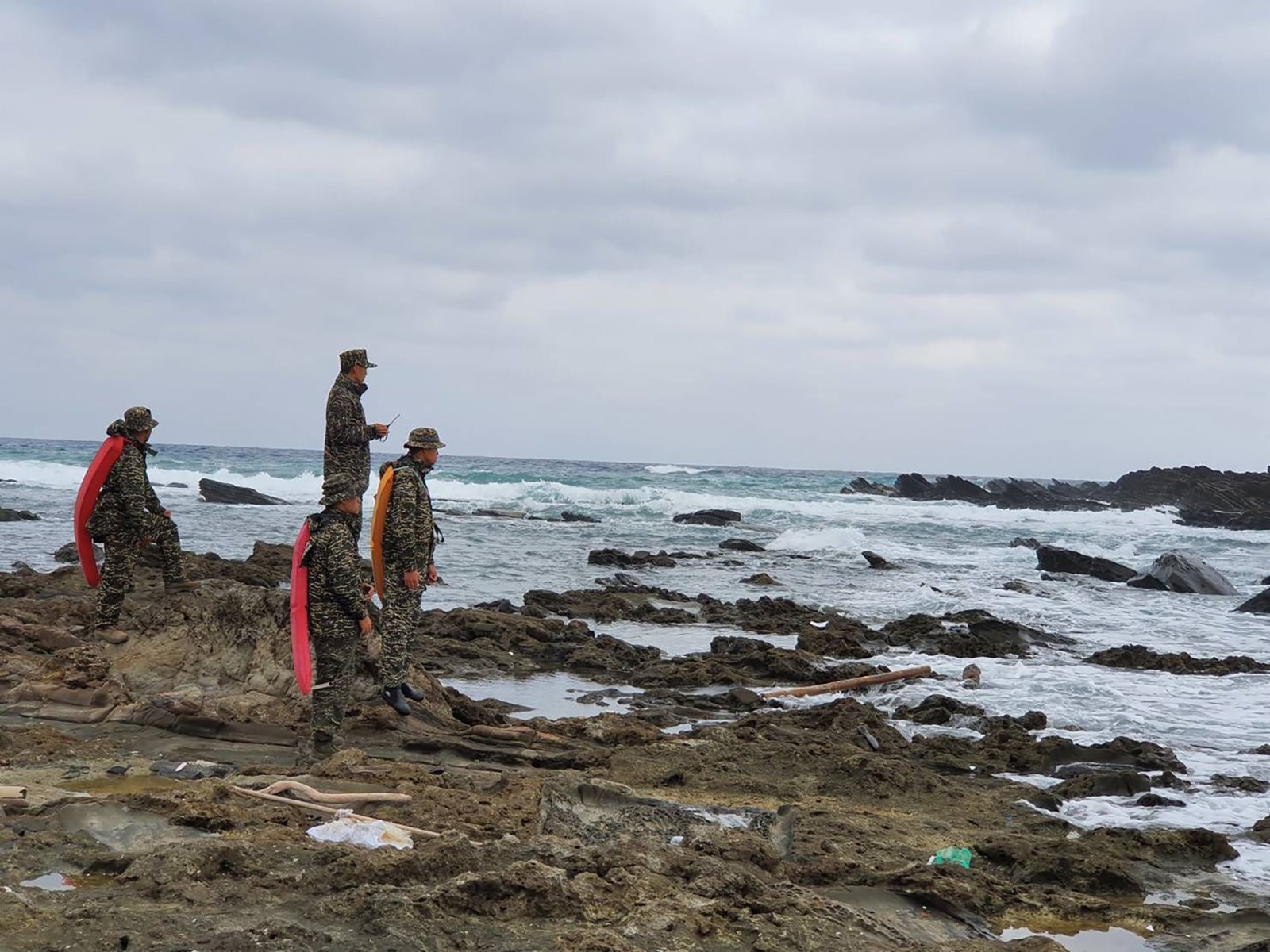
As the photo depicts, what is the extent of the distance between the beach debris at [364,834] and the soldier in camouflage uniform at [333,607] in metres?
2.08

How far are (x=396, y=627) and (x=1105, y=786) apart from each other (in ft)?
16.7

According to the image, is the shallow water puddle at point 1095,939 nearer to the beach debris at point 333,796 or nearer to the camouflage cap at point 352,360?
the beach debris at point 333,796

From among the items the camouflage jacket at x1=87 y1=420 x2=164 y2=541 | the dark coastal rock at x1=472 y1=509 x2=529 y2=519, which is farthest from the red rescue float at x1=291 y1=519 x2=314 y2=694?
the dark coastal rock at x1=472 y1=509 x2=529 y2=519

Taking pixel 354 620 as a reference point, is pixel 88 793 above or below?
below

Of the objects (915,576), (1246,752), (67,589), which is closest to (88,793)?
(67,589)

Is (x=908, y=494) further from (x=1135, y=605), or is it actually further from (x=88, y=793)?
(x=88, y=793)

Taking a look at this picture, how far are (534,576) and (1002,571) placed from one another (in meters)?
11.9

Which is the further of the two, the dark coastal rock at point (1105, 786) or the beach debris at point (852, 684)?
the beach debris at point (852, 684)

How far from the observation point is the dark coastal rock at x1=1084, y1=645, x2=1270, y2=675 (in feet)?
45.3

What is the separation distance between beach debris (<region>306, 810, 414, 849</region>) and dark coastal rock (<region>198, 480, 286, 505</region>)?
3622 cm

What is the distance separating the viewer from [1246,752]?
30.7 ft

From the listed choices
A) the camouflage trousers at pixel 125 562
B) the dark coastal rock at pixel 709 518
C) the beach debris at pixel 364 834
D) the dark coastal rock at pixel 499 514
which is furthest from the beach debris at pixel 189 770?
the dark coastal rock at pixel 709 518

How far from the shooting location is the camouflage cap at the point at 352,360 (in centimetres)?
888

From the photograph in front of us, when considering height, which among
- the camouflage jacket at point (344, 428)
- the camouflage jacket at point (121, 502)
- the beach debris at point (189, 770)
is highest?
the camouflage jacket at point (344, 428)
